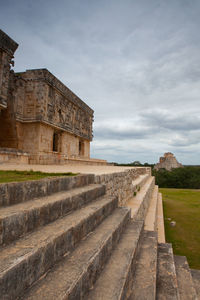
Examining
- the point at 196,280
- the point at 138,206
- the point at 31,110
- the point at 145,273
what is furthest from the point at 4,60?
the point at 196,280

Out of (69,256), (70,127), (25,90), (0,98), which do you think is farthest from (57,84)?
(69,256)

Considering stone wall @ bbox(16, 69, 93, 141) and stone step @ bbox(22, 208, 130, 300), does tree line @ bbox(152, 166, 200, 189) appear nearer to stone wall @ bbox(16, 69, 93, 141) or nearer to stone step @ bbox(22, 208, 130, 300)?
stone wall @ bbox(16, 69, 93, 141)

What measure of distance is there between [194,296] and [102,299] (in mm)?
1430

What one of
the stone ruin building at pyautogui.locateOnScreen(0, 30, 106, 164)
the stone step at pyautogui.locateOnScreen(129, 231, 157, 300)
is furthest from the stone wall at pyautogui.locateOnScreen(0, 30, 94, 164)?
the stone step at pyautogui.locateOnScreen(129, 231, 157, 300)

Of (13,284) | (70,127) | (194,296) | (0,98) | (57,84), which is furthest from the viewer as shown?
(70,127)

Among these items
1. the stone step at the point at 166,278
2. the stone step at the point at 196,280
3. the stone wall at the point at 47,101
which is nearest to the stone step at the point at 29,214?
the stone step at the point at 166,278

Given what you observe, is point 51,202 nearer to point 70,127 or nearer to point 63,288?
point 63,288

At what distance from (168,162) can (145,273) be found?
191 feet

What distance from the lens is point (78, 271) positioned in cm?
137

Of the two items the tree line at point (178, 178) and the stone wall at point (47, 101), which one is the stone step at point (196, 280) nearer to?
the stone wall at point (47, 101)

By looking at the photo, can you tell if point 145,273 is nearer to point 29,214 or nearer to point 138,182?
point 29,214

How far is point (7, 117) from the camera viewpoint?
35.8 ft

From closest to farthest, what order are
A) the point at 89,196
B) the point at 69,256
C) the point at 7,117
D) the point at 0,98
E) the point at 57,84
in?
the point at 69,256 → the point at 89,196 → the point at 0,98 → the point at 7,117 → the point at 57,84

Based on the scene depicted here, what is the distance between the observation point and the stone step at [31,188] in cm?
168
